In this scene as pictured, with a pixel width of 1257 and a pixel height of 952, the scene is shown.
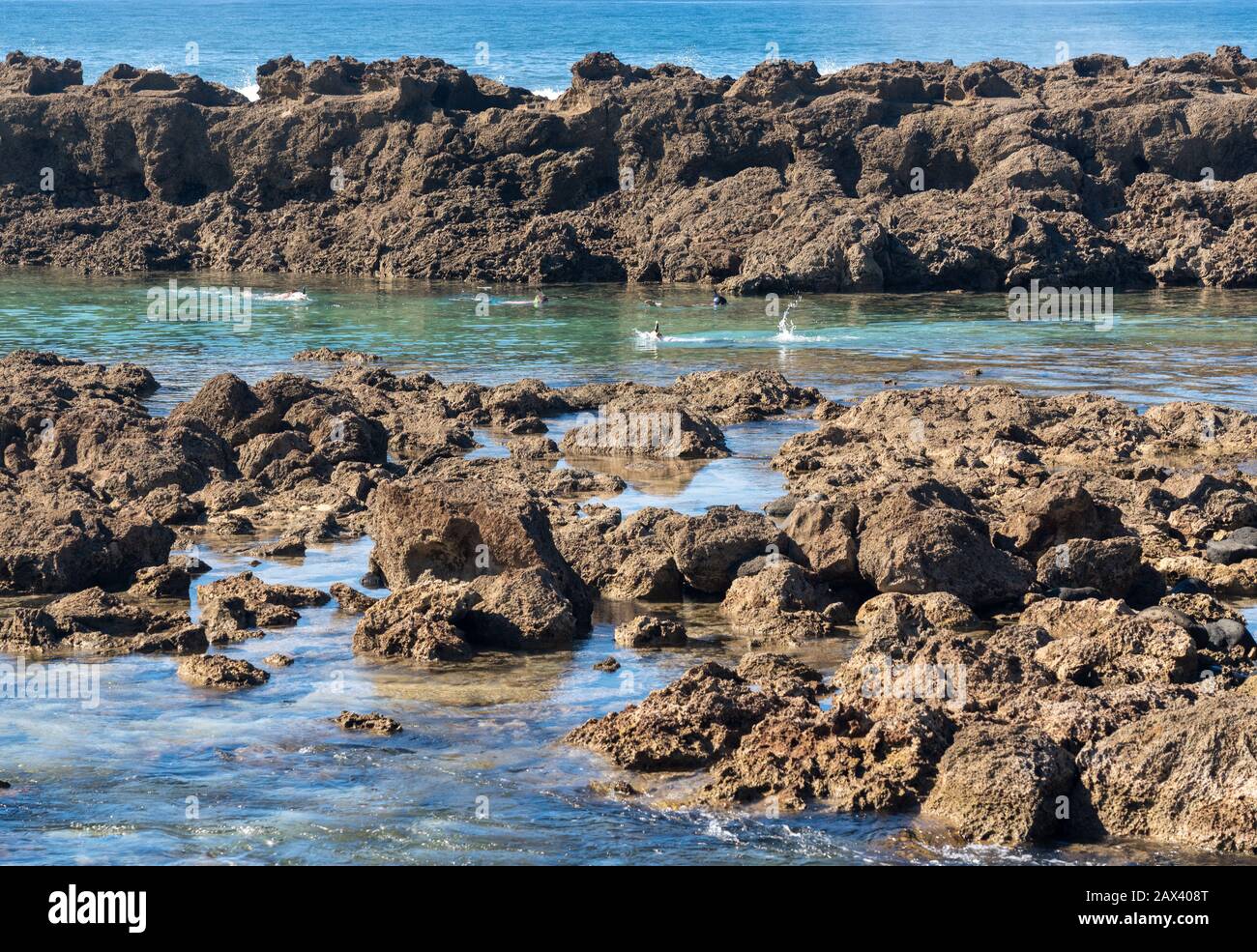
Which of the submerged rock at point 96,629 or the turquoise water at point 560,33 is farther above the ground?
the turquoise water at point 560,33

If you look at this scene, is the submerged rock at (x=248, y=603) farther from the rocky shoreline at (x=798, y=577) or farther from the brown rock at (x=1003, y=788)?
the brown rock at (x=1003, y=788)

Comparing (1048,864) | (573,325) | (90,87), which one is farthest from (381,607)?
(90,87)

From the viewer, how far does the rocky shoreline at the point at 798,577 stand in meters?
8.55

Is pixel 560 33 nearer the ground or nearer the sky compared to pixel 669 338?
nearer the sky

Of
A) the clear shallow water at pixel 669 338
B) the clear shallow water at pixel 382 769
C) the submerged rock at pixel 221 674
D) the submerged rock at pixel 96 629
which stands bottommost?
the clear shallow water at pixel 382 769

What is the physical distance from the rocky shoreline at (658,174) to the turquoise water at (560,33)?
44737 mm

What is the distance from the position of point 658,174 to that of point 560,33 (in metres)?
81.1

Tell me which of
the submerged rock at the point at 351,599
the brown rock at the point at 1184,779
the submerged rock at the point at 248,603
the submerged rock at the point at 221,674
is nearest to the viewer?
the brown rock at the point at 1184,779

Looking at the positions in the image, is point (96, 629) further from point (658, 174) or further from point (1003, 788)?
point (658, 174)

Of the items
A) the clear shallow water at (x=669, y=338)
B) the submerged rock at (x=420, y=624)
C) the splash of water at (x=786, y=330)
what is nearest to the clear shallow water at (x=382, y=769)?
the submerged rock at (x=420, y=624)

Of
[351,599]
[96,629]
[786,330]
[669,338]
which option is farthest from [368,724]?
[786,330]

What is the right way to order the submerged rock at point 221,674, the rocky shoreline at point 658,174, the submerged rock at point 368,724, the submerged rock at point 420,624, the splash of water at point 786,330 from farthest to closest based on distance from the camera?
1. the rocky shoreline at point 658,174
2. the splash of water at point 786,330
3. the submerged rock at point 420,624
4. the submerged rock at point 221,674
5. the submerged rock at point 368,724

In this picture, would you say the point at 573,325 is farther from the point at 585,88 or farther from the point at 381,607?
the point at 381,607

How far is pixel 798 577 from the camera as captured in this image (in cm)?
1232
